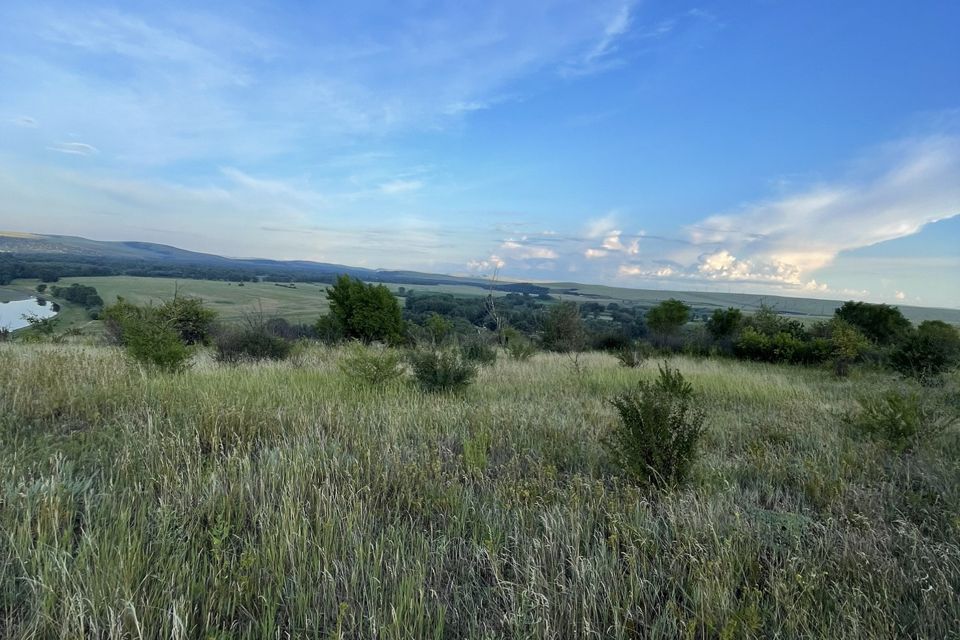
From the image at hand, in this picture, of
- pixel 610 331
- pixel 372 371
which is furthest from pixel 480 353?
pixel 610 331

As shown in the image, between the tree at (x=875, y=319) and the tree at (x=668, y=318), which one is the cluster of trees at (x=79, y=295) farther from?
the tree at (x=875, y=319)

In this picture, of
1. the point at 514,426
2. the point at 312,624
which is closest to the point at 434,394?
the point at 514,426

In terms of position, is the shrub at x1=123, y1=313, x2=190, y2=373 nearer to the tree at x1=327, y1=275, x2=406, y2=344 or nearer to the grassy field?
the grassy field

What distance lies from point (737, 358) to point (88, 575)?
24197 mm

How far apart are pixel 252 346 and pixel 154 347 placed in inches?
225

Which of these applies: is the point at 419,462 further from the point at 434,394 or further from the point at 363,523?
the point at 434,394

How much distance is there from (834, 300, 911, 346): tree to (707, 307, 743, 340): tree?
16.3 ft

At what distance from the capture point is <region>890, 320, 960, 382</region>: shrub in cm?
1252

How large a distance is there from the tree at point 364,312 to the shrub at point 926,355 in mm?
20106

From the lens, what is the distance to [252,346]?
515 inches

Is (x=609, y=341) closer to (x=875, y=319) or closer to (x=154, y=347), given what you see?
(x=875, y=319)

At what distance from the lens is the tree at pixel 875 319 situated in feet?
79.0

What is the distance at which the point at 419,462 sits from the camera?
371cm

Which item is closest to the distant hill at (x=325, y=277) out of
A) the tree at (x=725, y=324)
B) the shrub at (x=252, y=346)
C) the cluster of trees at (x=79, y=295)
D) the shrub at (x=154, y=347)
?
the tree at (x=725, y=324)
